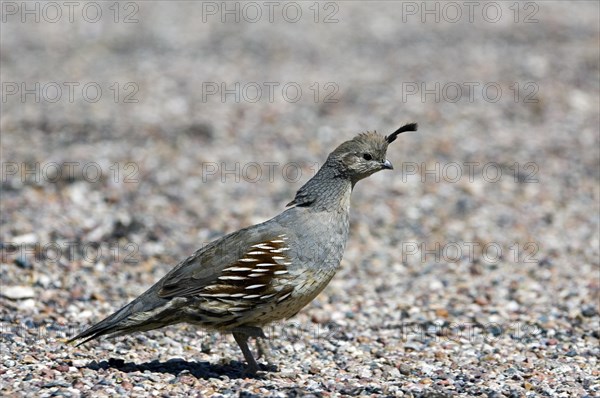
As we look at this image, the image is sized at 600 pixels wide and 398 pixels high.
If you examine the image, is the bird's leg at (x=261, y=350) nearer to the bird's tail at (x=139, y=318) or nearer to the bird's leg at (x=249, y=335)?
the bird's leg at (x=249, y=335)

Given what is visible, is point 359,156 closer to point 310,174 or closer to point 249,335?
point 249,335

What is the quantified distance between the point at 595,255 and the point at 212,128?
6.92 meters

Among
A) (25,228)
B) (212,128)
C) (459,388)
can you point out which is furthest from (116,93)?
(459,388)

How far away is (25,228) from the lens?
440 inches

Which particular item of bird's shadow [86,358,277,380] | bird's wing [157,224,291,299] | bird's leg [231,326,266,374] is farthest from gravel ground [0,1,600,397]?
bird's wing [157,224,291,299]

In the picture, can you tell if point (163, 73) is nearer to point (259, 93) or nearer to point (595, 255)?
point (259, 93)

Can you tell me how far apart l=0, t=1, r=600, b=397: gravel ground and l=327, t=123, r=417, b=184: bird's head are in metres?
1.71

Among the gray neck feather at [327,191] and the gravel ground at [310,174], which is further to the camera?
the gravel ground at [310,174]

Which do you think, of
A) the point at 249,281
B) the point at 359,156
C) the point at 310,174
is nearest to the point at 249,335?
the point at 249,281

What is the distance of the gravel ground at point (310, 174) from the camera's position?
8.05 m

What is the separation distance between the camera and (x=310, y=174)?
47.1 ft

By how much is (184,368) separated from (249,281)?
975 mm

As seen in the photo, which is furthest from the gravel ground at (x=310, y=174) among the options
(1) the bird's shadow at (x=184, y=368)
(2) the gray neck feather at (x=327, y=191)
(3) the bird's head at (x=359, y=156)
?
(3) the bird's head at (x=359, y=156)

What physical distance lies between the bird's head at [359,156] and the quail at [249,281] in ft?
1.11
